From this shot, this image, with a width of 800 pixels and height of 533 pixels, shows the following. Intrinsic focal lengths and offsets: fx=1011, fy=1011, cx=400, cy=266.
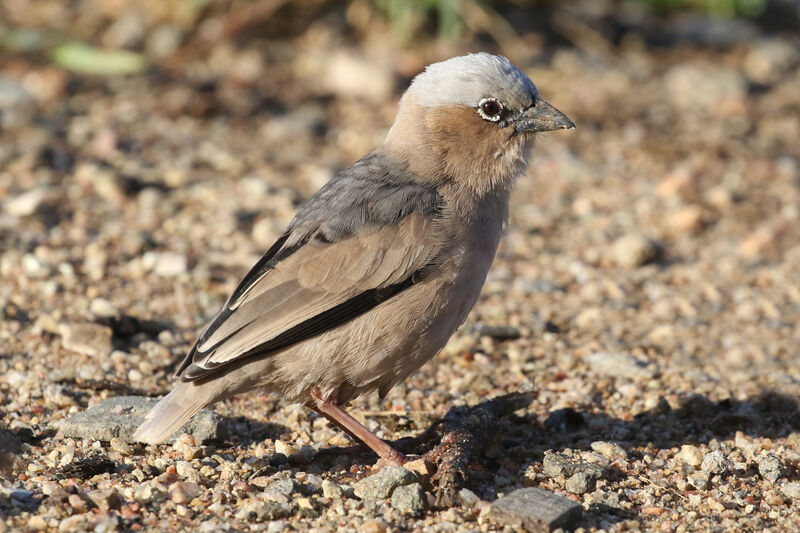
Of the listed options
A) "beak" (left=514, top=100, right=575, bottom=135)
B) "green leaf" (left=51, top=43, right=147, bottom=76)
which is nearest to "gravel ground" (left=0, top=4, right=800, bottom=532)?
"green leaf" (left=51, top=43, right=147, bottom=76)

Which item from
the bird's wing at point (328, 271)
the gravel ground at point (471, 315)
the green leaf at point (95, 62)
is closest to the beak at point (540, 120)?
the bird's wing at point (328, 271)

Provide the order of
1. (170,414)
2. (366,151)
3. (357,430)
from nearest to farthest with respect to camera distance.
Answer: (170,414)
(357,430)
(366,151)

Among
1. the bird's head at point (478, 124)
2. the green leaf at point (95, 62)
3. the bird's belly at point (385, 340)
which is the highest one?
the green leaf at point (95, 62)

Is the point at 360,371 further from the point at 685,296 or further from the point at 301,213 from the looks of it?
the point at 685,296

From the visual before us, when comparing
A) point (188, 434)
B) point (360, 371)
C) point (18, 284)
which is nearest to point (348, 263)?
point (360, 371)

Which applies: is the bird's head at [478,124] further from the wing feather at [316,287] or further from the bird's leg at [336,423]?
the bird's leg at [336,423]

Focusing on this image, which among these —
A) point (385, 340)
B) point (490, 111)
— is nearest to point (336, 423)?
point (385, 340)

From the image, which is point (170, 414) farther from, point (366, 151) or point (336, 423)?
point (366, 151)
